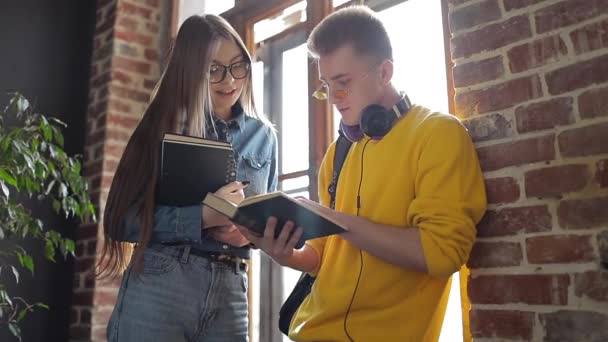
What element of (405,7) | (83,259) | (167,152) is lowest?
(83,259)

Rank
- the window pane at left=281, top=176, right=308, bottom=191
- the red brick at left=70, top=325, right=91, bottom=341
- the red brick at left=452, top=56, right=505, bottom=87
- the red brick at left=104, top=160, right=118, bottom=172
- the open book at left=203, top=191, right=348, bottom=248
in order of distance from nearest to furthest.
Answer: the open book at left=203, top=191, right=348, bottom=248, the red brick at left=452, top=56, right=505, bottom=87, the window pane at left=281, top=176, right=308, bottom=191, the red brick at left=70, top=325, right=91, bottom=341, the red brick at left=104, top=160, right=118, bottom=172

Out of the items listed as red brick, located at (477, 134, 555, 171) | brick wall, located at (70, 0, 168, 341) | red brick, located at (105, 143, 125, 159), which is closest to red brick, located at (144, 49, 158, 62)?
brick wall, located at (70, 0, 168, 341)

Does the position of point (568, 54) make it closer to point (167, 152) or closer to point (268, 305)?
point (167, 152)

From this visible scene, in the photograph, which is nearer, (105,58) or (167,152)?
(167,152)

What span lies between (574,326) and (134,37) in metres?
2.31

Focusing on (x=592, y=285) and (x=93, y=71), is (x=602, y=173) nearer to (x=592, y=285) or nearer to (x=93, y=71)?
(x=592, y=285)

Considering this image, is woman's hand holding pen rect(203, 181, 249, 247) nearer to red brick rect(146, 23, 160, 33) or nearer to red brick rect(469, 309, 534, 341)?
red brick rect(469, 309, 534, 341)

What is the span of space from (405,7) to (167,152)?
40.6 inches

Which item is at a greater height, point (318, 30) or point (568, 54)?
point (318, 30)

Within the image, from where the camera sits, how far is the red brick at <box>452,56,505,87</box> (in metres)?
1.28

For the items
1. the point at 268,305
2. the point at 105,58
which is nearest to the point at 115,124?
the point at 105,58

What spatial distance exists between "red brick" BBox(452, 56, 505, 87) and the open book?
0.50 metres

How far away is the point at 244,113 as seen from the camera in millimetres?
1601

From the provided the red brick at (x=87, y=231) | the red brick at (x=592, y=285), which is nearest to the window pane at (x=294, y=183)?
the red brick at (x=87, y=231)
